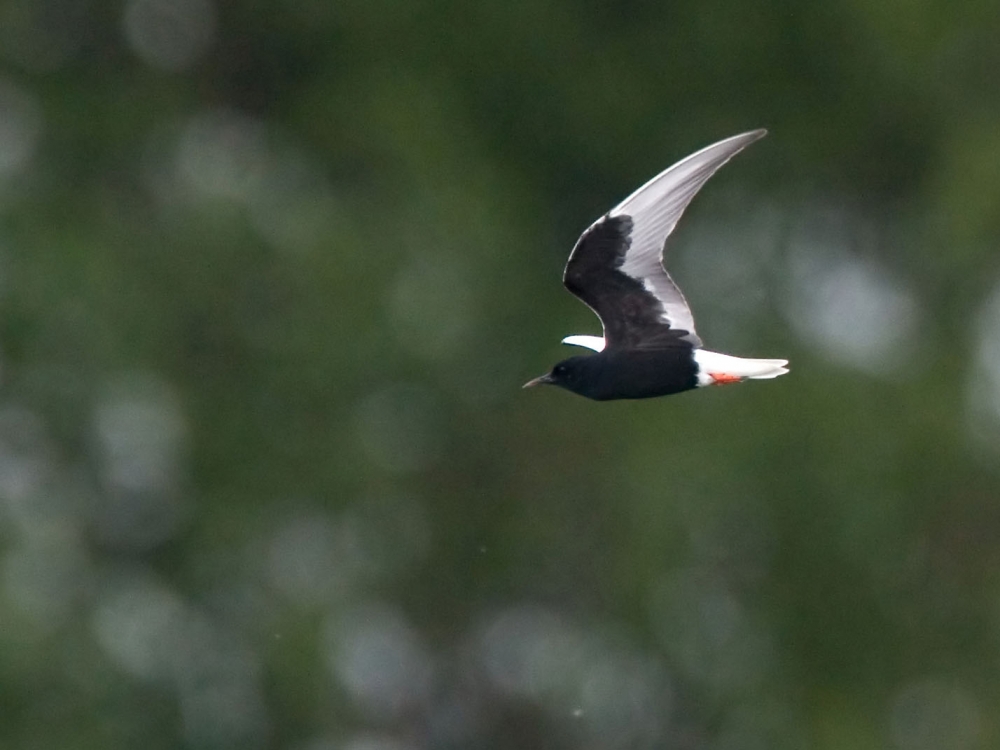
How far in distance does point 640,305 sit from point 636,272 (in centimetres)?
13

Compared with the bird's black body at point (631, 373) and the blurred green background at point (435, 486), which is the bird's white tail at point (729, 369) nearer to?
the bird's black body at point (631, 373)

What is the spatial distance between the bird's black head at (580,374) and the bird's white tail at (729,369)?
0.39 metres

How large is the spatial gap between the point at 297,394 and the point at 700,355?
8.68m

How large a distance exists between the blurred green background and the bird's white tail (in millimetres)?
7699

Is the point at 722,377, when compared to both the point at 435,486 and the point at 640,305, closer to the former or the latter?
the point at 640,305

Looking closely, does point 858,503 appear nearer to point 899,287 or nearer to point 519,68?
point 899,287

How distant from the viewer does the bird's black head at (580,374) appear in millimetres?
9227

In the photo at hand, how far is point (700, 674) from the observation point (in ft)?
57.2

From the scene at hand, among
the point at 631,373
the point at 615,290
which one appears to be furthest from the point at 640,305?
the point at 631,373

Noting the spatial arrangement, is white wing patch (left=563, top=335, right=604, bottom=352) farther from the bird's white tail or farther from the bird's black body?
the bird's white tail

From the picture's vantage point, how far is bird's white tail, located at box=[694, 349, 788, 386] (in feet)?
29.3

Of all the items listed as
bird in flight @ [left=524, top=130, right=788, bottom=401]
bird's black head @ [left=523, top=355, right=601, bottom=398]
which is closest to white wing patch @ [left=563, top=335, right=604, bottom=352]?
bird in flight @ [left=524, top=130, right=788, bottom=401]

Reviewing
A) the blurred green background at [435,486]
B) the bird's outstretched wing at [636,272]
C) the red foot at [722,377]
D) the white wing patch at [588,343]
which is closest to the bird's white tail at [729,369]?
the red foot at [722,377]

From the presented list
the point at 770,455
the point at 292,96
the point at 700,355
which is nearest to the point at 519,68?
the point at 292,96
